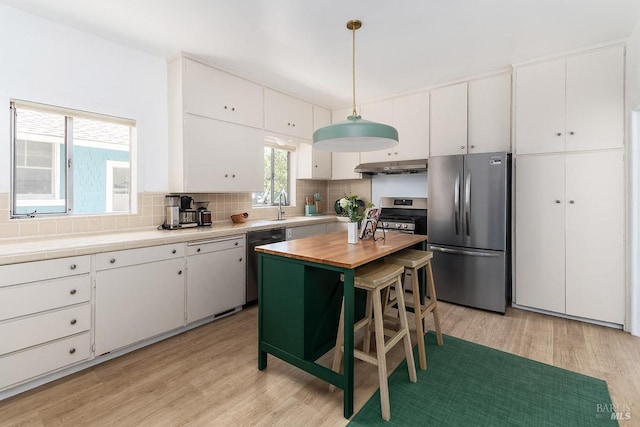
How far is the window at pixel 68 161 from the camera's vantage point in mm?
2443

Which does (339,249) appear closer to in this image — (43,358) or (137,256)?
(137,256)

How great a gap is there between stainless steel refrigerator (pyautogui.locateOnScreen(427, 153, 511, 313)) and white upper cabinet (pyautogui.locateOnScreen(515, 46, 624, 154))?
0.39 meters

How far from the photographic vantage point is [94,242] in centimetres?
229

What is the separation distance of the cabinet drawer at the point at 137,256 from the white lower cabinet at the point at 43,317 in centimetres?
10

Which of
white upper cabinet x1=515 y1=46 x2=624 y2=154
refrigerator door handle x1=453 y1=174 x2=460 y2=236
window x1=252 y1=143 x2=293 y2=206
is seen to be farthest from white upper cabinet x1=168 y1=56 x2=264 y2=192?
white upper cabinet x1=515 y1=46 x2=624 y2=154

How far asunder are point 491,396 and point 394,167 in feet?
9.57

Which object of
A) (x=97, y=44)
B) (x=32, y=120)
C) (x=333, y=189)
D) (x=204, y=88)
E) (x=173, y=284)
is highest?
→ (x=97, y=44)

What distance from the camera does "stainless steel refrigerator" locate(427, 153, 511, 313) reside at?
10.5 ft

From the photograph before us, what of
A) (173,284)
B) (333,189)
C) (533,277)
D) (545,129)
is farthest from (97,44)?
(533,277)

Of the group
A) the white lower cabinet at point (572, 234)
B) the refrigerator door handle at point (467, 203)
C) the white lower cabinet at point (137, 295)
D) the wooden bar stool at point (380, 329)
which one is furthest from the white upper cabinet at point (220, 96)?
the white lower cabinet at point (572, 234)

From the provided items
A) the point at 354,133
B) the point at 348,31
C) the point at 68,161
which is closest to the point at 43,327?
the point at 68,161

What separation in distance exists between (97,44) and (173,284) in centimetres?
224

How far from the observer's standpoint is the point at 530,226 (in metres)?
3.24

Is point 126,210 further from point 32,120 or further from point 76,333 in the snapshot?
point 76,333
